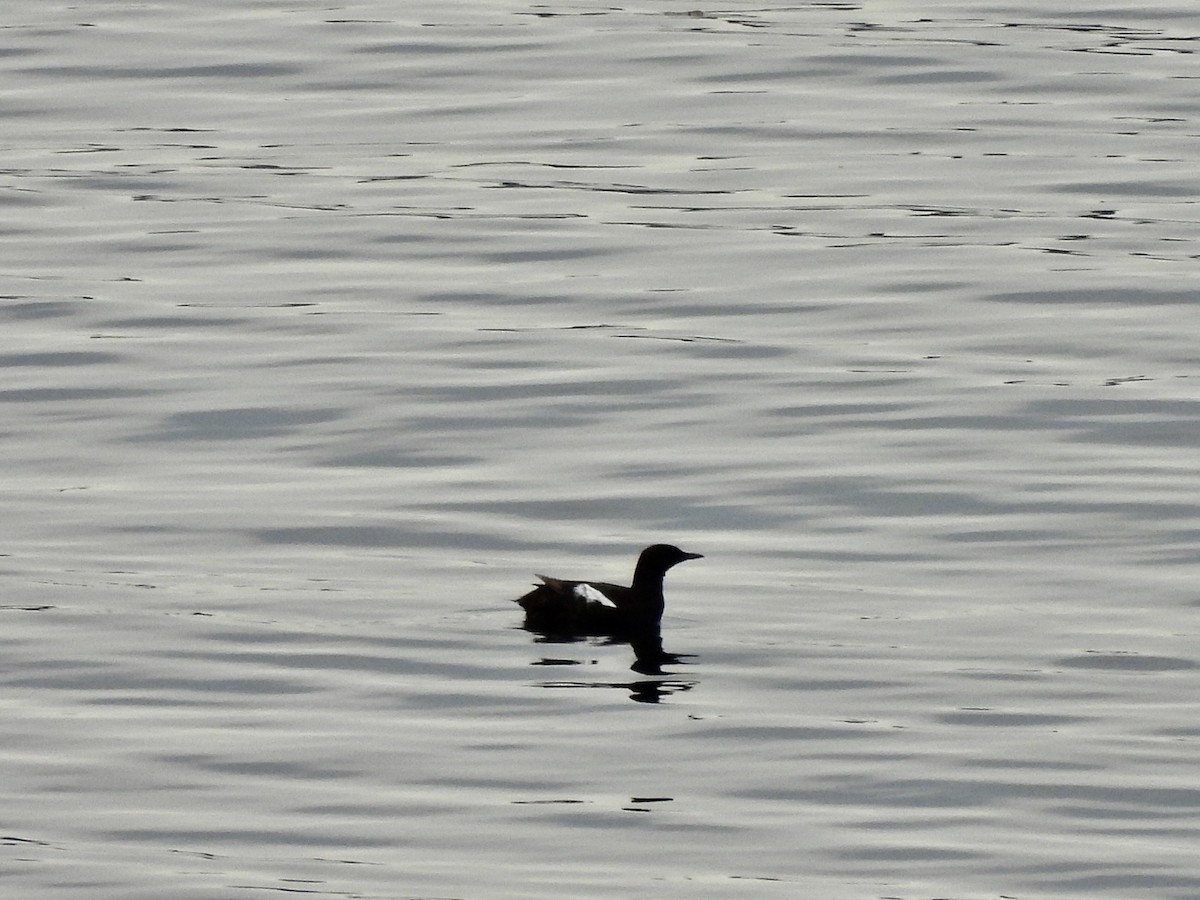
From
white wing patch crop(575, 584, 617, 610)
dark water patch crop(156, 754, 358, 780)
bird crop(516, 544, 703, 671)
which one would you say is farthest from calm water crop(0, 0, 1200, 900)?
white wing patch crop(575, 584, 617, 610)

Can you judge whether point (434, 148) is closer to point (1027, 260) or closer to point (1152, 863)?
point (1027, 260)

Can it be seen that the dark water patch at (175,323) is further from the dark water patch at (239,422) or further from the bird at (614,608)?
the bird at (614,608)

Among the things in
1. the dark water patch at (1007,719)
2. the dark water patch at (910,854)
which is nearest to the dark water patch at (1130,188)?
the dark water patch at (1007,719)

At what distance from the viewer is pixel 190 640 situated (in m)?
13.1

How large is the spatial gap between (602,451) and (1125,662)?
493 cm

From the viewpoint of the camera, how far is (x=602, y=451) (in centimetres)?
1673

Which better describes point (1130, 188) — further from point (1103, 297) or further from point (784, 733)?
point (784, 733)

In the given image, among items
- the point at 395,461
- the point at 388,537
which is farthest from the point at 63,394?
the point at 388,537

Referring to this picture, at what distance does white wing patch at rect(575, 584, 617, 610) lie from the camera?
43.5ft

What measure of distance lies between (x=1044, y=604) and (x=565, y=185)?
37.6 feet

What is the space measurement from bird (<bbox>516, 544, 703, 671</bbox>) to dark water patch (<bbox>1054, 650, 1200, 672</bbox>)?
198 centimetres

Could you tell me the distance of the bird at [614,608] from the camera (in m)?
13.2

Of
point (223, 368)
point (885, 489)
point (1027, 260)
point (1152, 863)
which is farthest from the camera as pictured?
point (1027, 260)

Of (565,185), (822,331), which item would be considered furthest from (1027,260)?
(565,185)
